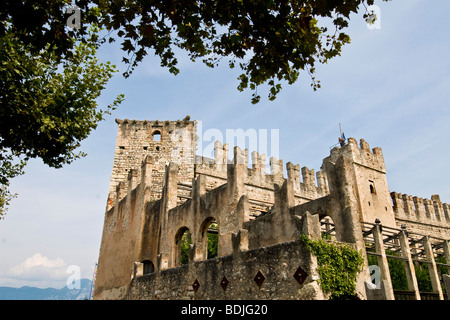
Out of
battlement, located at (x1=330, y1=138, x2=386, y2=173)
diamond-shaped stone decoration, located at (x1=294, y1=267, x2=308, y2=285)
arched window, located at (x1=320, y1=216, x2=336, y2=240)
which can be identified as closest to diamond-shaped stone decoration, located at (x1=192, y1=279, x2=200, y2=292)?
diamond-shaped stone decoration, located at (x1=294, y1=267, x2=308, y2=285)

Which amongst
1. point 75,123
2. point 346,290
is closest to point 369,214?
point 346,290

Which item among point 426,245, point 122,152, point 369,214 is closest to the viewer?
point 426,245

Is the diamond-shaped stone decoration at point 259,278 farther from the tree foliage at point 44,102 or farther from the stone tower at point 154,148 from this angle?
the stone tower at point 154,148

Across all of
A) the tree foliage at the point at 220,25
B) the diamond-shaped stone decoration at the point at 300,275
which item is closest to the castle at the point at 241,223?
the diamond-shaped stone decoration at the point at 300,275

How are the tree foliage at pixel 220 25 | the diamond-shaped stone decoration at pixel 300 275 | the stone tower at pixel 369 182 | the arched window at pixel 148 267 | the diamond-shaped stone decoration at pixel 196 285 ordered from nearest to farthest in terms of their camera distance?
the tree foliage at pixel 220 25, the diamond-shaped stone decoration at pixel 300 275, the diamond-shaped stone decoration at pixel 196 285, the arched window at pixel 148 267, the stone tower at pixel 369 182

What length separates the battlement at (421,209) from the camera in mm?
26969

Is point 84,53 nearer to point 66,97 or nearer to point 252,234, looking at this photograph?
point 66,97

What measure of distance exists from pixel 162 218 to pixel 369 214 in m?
13.4

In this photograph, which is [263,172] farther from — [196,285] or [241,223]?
[196,285]

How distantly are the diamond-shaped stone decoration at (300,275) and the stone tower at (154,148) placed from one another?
1589 centimetres

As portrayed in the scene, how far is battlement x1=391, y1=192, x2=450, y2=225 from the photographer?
88.5 feet

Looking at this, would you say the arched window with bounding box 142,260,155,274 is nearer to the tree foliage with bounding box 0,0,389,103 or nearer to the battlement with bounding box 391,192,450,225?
the tree foliage with bounding box 0,0,389,103

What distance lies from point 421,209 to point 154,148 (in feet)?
68.7
